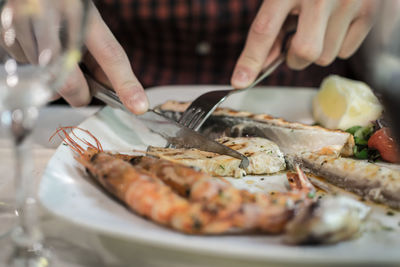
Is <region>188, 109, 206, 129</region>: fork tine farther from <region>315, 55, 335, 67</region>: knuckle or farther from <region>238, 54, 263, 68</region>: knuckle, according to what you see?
<region>315, 55, 335, 67</region>: knuckle

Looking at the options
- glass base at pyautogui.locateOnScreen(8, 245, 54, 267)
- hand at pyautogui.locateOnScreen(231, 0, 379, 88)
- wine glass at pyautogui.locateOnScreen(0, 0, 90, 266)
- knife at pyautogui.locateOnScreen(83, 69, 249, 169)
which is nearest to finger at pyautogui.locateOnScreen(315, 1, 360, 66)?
hand at pyautogui.locateOnScreen(231, 0, 379, 88)

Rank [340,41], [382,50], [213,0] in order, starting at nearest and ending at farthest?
[382,50] → [340,41] → [213,0]

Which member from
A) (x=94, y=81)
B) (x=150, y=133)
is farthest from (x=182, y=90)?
(x=94, y=81)

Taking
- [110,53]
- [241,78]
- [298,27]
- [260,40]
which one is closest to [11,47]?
[110,53]

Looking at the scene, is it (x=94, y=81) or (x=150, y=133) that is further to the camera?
(x=150, y=133)

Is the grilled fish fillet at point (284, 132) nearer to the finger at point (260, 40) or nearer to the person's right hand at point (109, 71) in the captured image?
the finger at point (260, 40)

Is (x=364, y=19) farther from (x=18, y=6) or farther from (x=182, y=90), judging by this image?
(x=18, y=6)
